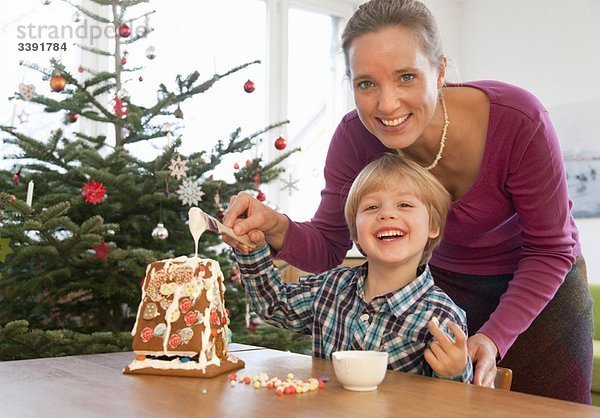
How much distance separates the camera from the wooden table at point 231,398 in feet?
2.97

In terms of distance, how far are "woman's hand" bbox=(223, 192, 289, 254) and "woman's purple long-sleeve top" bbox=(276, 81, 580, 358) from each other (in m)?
0.09

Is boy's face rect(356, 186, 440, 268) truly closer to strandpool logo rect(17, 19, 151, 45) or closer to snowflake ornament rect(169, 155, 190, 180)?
Answer: snowflake ornament rect(169, 155, 190, 180)

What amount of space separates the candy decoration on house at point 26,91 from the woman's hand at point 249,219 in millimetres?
1571

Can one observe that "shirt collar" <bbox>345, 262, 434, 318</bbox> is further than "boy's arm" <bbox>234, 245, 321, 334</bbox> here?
No

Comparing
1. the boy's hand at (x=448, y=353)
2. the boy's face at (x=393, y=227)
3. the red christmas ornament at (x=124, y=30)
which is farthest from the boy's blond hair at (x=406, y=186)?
the red christmas ornament at (x=124, y=30)

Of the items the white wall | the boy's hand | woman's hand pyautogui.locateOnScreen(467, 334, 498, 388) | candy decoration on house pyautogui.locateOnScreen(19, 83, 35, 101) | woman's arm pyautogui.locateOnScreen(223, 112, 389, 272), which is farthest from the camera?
the white wall

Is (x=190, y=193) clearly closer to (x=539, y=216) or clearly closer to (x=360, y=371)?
(x=539, y=216)

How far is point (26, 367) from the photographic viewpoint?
1.21m

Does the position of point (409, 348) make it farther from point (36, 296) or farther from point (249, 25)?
point (249, 25)

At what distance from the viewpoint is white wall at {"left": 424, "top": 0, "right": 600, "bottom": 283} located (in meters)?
5.10

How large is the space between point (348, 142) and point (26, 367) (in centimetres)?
94

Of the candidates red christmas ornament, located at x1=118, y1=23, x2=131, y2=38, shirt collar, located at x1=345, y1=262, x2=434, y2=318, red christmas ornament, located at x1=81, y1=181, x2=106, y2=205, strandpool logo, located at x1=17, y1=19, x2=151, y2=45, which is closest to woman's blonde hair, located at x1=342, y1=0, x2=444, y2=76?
shirt collar, located at x1=345, y1=262, x2=434, y2=318

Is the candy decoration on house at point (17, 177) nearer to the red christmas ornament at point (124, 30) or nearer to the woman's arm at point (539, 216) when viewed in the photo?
the red christmas ornament at point (124, 30)

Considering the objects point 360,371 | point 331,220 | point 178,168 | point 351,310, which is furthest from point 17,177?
point 360,371
